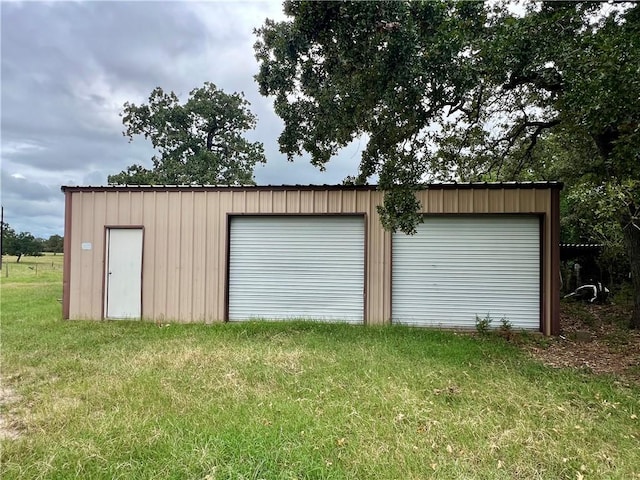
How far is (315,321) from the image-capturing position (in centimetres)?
678

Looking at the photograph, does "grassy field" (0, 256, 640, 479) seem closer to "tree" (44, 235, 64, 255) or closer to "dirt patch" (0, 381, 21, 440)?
"dirt patch" (0, 381, 21, 440)

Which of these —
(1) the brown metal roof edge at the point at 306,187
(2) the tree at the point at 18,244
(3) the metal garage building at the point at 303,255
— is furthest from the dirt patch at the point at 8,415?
(2) the tree at the point at 18,244

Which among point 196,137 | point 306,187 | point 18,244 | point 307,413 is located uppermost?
point 196,137

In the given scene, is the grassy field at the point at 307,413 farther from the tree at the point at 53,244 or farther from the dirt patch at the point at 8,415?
the tree at the point at 53,244

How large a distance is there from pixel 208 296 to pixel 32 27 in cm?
504

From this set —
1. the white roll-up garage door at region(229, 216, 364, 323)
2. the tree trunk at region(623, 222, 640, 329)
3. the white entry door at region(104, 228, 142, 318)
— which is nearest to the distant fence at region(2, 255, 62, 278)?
the white entry door at region(104, 228, 142, 318)

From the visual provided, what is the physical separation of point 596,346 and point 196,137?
2044 centimetres

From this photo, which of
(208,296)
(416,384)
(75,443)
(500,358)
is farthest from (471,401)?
(208,296)

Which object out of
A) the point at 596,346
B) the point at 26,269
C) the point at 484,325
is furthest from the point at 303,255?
the point at 26,269

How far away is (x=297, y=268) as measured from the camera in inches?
282

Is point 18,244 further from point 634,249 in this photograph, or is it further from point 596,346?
point 634,249

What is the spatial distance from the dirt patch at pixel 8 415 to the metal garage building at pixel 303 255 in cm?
353

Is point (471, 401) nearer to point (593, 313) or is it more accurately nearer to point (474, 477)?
point (474, 477)

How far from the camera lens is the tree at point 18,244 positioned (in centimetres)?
3209
